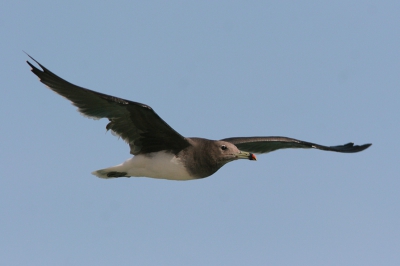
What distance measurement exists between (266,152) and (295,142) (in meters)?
0.89

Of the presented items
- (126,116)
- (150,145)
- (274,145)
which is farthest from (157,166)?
(274,145)

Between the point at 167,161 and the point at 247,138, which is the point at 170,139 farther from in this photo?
the point at 247,138

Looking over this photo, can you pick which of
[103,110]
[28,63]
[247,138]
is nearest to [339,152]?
[247,138]

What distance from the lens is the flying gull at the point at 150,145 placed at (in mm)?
13008

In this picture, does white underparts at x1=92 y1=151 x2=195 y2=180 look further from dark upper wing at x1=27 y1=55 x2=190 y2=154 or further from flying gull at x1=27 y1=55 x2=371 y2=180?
dark upper wing at x1=27 y1=55 x2=190 y2=154

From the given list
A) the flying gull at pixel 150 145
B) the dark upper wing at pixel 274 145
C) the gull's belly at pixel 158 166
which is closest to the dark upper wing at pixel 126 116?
the flying gull at pixel 150 145

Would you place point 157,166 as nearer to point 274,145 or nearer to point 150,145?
point 150,145

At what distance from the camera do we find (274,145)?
1712 cm

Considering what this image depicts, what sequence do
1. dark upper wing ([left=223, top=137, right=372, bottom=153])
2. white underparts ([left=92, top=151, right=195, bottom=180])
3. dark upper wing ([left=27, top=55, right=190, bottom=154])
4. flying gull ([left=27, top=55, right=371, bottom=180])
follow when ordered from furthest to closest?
dark upper wing ([left=223, top=137, right=372, bottom=153])
white underparts ([left=92, top=151, right=195, bottom=180])
flying gull ([left=27, top=55, right=371, bottom=180])
dark upper wing ([left=27, top=55, right=190, bottom=154])

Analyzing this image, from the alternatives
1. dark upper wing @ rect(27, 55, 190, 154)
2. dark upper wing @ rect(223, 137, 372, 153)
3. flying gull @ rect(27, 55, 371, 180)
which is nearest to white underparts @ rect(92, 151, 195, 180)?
flying gull @ rect(27, 55, 371, 180)

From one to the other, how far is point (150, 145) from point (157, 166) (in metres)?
0.43

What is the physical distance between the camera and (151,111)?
12.8 metres

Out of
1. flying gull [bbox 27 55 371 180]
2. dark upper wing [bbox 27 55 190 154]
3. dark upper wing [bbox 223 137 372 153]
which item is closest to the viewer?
dark upper wing [bbox 27 55 190 154]

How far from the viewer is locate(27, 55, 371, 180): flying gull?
13008 mm
